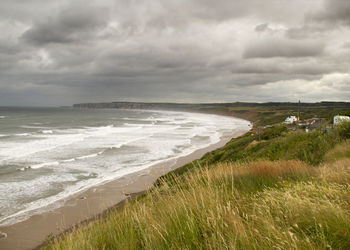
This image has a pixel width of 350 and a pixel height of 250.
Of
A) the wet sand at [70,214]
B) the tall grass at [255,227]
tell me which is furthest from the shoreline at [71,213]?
the tall grass at [255,227]

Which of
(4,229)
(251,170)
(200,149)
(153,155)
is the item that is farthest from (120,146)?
(251,170)

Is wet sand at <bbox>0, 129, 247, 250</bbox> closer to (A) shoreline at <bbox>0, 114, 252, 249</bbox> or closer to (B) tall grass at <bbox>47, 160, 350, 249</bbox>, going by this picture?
(A) shoreline at <bbox>0, 114, 252, 249</bbox>

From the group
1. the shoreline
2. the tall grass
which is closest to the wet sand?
the shoreline

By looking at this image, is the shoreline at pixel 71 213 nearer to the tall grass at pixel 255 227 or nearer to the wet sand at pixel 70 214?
the wet sand at pixel 70 214

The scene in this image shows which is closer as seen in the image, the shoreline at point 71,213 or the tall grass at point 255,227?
the tall grass at point 255,227

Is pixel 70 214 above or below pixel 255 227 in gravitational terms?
below

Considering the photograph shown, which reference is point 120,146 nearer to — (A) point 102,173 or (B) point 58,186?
(A) point 102,173

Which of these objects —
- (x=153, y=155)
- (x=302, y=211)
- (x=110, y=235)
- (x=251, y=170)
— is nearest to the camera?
(x=302, y=211)

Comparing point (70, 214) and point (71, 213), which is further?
point (71, 213)

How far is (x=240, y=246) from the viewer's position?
9.41 feet

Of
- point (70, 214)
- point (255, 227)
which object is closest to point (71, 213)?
point (70, 214)

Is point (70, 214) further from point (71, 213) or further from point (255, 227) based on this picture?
point (255, 227)

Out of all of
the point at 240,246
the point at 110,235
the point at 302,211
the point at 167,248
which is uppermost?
the point at 302,211

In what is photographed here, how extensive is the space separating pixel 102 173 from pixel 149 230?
22.3 metres
